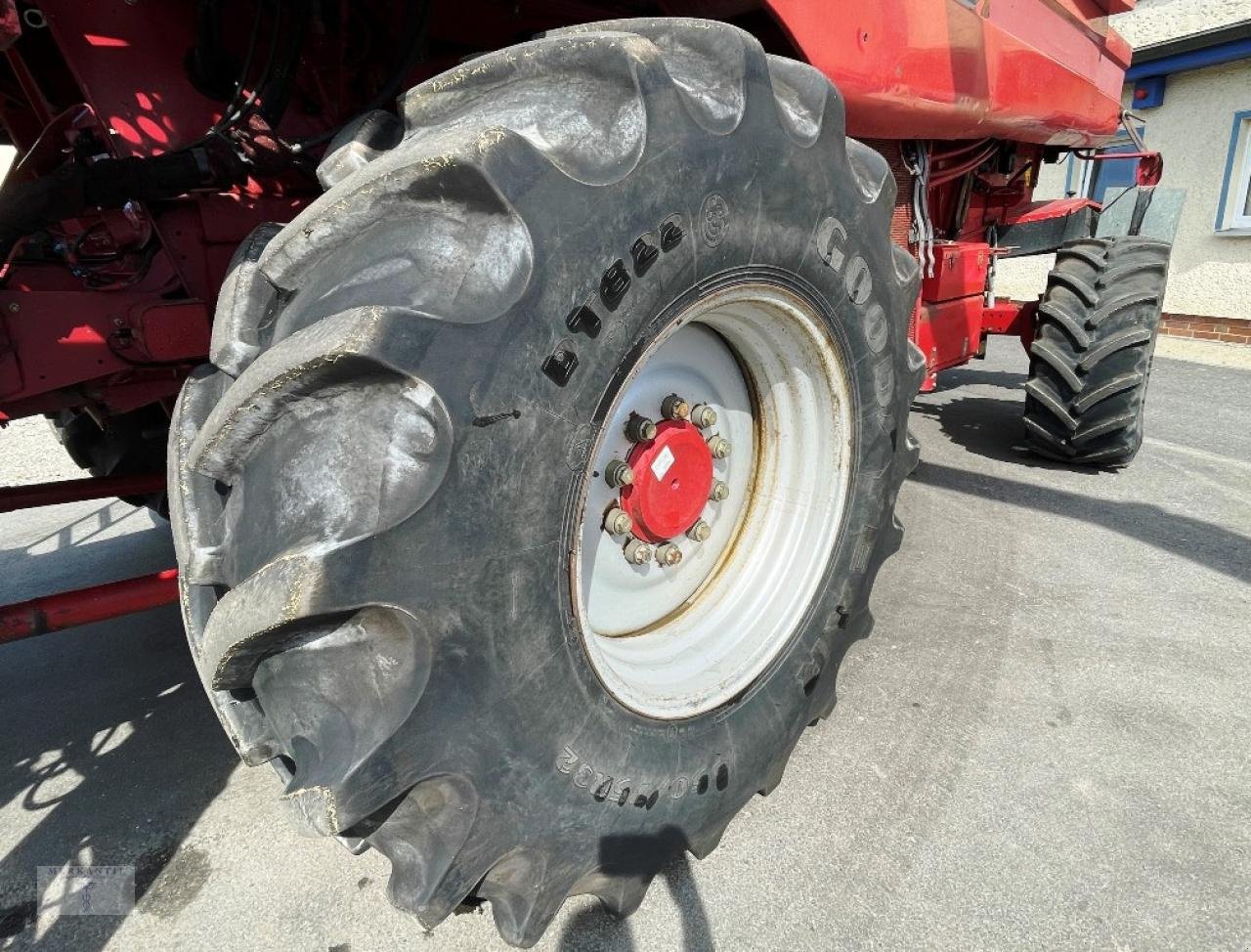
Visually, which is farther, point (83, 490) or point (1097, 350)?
point (1097, 350)

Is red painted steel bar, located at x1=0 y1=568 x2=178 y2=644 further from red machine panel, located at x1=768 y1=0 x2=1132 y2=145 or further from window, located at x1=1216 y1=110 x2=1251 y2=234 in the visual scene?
window, located at x1=1216 y1=110 x2=1251 y2=234

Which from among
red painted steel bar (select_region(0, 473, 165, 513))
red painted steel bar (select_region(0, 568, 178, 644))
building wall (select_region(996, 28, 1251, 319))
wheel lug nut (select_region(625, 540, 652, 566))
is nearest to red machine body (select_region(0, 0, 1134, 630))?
red painted steel bar (select_region(0, 473, 165, 513))

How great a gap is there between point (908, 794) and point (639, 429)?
3.72 feet

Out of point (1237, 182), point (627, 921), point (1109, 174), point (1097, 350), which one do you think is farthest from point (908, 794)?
point (1109, 174)

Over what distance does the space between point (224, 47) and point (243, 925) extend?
5.96 ft

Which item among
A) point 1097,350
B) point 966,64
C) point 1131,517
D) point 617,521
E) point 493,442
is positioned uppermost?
point 966,64

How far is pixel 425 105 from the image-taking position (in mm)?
1248

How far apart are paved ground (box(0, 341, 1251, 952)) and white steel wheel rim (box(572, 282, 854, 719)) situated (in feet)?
1.47

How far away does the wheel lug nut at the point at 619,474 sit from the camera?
1.68 metres

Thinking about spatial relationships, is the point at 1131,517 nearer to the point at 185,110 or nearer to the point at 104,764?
the point at 185,110

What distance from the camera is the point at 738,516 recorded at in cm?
202

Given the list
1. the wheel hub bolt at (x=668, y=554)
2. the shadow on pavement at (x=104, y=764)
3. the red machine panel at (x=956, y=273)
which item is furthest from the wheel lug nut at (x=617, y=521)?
the red machine panel at (x=956, y=273)

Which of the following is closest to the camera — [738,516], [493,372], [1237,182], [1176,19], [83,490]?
[493,372]

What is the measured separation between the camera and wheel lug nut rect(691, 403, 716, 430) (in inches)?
71.3
